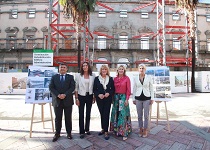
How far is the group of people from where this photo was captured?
373 centimetres

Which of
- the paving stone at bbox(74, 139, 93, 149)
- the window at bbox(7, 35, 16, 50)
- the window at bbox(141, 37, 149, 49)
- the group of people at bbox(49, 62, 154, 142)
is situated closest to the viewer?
the paving stone at bbox(74, 139, 93, 149)

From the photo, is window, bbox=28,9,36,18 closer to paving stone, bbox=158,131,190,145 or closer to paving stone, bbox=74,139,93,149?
paving stone, bbox=74,139,93,149

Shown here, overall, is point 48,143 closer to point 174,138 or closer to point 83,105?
point 83,105

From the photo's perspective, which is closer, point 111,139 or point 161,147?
point 161,147

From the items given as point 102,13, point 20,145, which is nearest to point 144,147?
point 20,145

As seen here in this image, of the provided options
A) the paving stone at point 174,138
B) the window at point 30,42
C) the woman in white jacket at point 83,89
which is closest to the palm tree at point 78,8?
the woman in white jacket at point 83,89

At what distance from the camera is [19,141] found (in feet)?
12.1

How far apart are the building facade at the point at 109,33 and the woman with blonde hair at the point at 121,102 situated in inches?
714

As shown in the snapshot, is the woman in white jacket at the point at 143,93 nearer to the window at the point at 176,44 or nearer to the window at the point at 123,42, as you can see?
the window at the point at 123,42

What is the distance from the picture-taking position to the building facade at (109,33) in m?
22.6

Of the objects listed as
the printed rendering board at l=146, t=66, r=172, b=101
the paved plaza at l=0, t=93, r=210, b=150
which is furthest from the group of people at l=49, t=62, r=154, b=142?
the printed rendering board at l=146, t=66, r=172, b=101

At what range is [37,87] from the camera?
4.16m

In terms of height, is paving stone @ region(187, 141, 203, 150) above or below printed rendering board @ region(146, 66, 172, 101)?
below

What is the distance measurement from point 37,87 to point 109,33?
21061 millimetres
